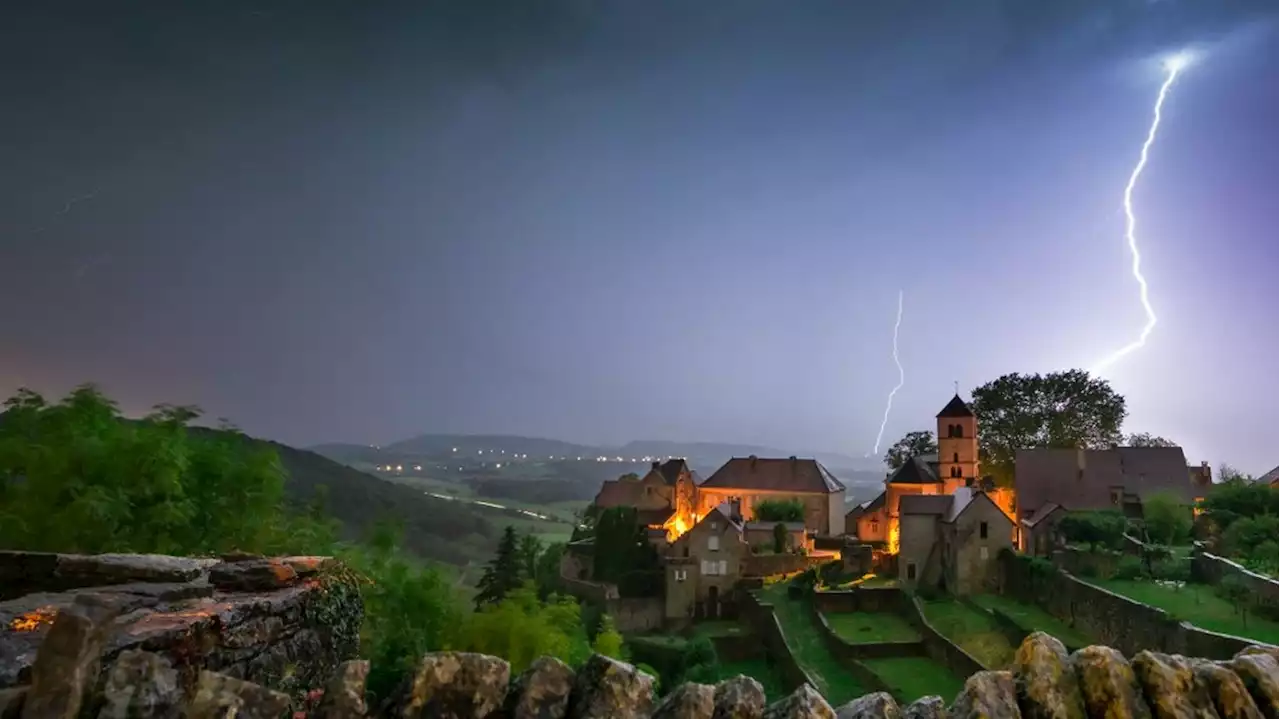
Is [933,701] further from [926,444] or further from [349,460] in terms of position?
[349,460]

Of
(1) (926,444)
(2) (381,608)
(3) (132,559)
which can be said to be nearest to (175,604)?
(3) (132,559)

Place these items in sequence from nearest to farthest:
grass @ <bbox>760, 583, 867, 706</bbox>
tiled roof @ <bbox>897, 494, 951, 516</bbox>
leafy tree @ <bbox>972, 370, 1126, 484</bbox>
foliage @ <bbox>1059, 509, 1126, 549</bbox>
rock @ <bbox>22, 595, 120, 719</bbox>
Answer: rock @ <bbox>22, 595, 120, 719</bbox> → grass @ <bbox>760, 583, 867, 706</bbox> → foliage @ <bbox>1059, 509, 1126, 549</bbox> → tiled roof @ <bbox>897, 494, 951, 516</bbox> → leafy tree @ <bbox>972, 370, 1126, 484</bbox>

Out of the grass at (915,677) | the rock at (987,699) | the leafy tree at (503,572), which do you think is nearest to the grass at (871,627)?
the grass at (915,677)

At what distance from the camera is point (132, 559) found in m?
4.95

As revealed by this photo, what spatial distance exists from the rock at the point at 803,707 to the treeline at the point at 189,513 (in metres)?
3.90

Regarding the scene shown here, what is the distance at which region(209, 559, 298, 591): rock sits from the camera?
434 cm

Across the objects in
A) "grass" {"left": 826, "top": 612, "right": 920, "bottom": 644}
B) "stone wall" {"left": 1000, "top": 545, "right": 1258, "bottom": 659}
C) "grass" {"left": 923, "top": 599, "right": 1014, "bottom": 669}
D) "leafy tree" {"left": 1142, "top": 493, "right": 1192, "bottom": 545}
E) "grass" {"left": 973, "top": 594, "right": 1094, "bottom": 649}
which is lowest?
"grass" {"left": 826, "top": 612, "right": 920, "bottom": 644}

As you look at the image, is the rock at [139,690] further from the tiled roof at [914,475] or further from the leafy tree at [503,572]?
the tiled roof at [914,475]

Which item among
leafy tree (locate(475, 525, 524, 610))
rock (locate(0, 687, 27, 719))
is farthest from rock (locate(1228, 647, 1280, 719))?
leafy tree (locate(475, 525, 524, 610))

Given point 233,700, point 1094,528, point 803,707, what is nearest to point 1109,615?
point 1094,528

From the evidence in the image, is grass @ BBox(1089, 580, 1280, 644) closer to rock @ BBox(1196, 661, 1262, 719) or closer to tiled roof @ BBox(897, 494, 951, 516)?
tiled roof @ BBox(897, 494, 951, 516)

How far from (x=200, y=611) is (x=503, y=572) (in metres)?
26.7

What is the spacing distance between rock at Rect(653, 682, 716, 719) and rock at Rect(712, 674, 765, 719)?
3 cm

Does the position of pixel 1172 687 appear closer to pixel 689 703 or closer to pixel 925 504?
pixel 689 703
